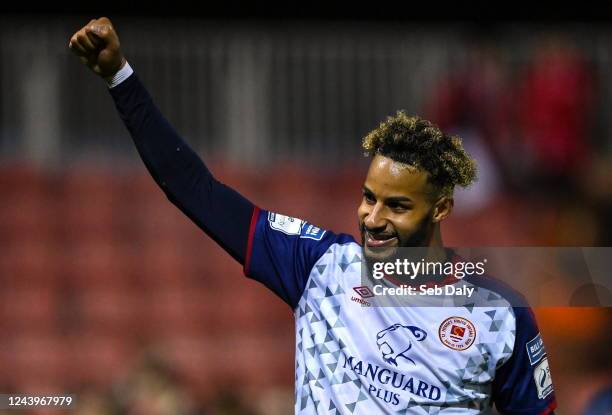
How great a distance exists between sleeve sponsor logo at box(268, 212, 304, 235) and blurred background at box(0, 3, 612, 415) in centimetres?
534

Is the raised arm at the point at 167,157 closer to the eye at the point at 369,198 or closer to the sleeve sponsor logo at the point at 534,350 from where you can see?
the eye at the point at 369,198

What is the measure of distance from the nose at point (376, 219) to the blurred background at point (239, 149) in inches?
219

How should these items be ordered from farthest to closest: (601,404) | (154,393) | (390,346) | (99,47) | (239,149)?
(239,149), (154,393), (601,404), (390,346), (99,47)

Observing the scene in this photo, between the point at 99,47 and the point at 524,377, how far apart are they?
5.38 ft

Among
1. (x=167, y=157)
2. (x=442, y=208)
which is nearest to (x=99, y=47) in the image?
(x=167, y=157)

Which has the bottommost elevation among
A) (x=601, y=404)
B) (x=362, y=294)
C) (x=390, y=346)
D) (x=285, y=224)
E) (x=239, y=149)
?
(x=601, y=404)

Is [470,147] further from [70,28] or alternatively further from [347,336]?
[347,336]

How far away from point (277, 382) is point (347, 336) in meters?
5.51

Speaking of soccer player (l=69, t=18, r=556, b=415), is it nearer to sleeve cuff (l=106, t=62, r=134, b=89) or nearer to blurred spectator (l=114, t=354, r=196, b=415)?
sleeve cuff (l=106, t=62, r=134, b=89)

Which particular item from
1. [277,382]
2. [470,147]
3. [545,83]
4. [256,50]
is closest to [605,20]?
[545,83]

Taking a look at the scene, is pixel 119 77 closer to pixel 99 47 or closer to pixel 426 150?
pixel 99 47

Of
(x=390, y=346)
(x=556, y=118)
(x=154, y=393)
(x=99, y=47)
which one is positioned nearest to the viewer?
(x=99, y=47)

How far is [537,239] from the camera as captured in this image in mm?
9766

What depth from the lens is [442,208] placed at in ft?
12.9
